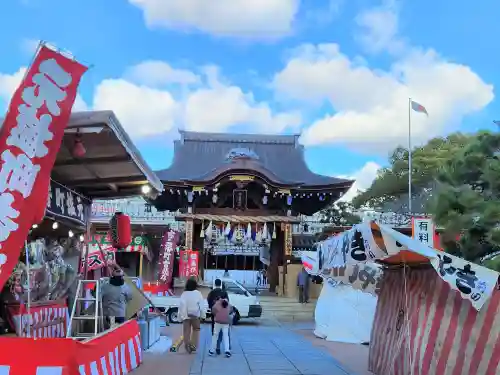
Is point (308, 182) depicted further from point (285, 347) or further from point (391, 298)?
point (391, 298)

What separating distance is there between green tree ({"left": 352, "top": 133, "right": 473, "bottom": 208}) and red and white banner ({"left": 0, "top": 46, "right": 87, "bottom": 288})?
107ft

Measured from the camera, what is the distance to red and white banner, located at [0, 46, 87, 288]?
5137mm

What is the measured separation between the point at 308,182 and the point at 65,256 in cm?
1839

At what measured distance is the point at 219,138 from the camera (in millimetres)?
32750

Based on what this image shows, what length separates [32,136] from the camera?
5254 mm

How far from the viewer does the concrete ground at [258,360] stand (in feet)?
30.5

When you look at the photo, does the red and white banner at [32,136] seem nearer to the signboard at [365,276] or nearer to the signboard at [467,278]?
the signboard at [467,278]

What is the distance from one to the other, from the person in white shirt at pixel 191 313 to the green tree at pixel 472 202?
5.02 metres

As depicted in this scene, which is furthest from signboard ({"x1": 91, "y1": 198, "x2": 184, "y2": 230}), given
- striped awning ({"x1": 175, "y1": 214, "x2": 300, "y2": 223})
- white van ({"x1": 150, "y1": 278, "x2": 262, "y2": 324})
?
white van ({"x1": 150, "y1": 278, "x2": 262, "y2": 324})

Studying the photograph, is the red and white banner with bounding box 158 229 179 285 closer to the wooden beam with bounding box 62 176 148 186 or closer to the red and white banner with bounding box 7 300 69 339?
the red and white banner with bounding box 7 300 69 339

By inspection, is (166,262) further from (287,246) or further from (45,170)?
(45,170)

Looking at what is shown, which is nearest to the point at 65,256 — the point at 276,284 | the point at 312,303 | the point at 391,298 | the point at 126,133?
the point at 126,133

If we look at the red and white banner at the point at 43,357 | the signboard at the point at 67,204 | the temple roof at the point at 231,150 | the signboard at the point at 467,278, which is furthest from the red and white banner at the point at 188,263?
the signboard at the point at 467,278

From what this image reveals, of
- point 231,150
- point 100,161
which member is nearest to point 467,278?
point 100,161
